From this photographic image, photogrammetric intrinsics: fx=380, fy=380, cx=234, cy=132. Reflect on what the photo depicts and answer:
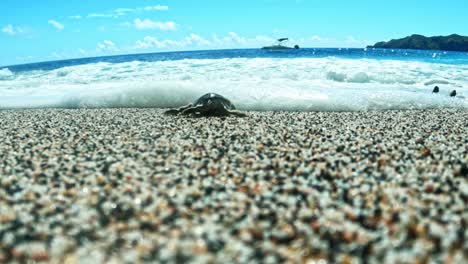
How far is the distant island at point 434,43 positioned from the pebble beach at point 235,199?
104 metres

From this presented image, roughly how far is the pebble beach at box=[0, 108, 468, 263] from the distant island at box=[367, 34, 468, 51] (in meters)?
104

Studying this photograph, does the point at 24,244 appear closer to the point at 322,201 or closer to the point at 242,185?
the point at 242,185

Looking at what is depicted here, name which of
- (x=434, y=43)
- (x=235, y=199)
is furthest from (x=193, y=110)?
(x=434, y=43)

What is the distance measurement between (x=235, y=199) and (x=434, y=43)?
357ft

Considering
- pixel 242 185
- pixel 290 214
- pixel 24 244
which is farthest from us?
pixel 242 185

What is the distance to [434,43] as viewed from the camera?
96375 millimetres

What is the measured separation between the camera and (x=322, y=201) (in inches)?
116

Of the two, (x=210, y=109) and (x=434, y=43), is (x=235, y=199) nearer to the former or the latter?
(x=210, y=109)

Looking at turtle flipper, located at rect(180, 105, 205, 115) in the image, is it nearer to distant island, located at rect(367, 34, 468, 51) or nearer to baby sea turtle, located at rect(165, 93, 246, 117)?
baby sea turtle, located at rect(165, 93, 246, 117)

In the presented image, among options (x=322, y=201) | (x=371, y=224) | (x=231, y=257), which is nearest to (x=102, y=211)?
(x=231, y=257)

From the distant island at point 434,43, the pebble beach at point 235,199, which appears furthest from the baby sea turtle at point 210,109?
the distant island at point 434,43

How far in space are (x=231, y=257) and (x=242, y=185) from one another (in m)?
1.15

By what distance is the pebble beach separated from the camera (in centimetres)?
229

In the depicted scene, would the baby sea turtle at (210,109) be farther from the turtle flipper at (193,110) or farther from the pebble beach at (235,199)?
the pebble beach at (235,199)
